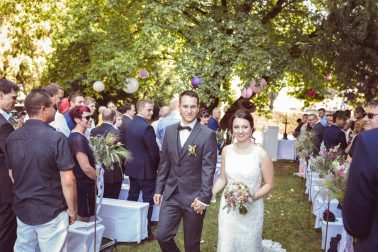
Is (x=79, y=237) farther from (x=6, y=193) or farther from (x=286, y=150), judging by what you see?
(x=286, y=150)

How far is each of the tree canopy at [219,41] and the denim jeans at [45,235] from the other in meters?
7.80

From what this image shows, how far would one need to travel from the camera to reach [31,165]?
3.46 meters

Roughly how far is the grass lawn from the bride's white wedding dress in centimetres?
165

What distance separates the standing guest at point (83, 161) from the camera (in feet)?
15.6

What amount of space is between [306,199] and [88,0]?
8594mm

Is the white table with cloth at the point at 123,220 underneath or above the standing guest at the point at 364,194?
underneath

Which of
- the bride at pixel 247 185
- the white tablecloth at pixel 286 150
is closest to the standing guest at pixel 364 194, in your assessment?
the bride at pixel 247 185

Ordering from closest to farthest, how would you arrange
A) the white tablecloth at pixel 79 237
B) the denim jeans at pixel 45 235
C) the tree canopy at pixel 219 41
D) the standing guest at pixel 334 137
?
the denim jeans at pixel 45 235, the white tablecloth at pixel 79 237, the standing guest at pixel 334 137, the tree canopy at pixel 219 41

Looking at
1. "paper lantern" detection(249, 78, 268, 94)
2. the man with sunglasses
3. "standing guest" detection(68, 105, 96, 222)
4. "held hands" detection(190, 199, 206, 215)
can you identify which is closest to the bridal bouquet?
"held hands" detection(190, 199, 206, 215)

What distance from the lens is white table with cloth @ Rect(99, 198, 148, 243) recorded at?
575 centimetres

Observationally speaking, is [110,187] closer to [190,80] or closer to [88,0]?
[190,80]

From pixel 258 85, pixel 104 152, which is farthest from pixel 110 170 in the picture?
pixel 258 85

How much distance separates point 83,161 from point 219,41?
724 centimetres

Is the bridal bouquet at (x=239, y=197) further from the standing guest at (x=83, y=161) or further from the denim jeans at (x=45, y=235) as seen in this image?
the standing guest at (x=83, y=161)
